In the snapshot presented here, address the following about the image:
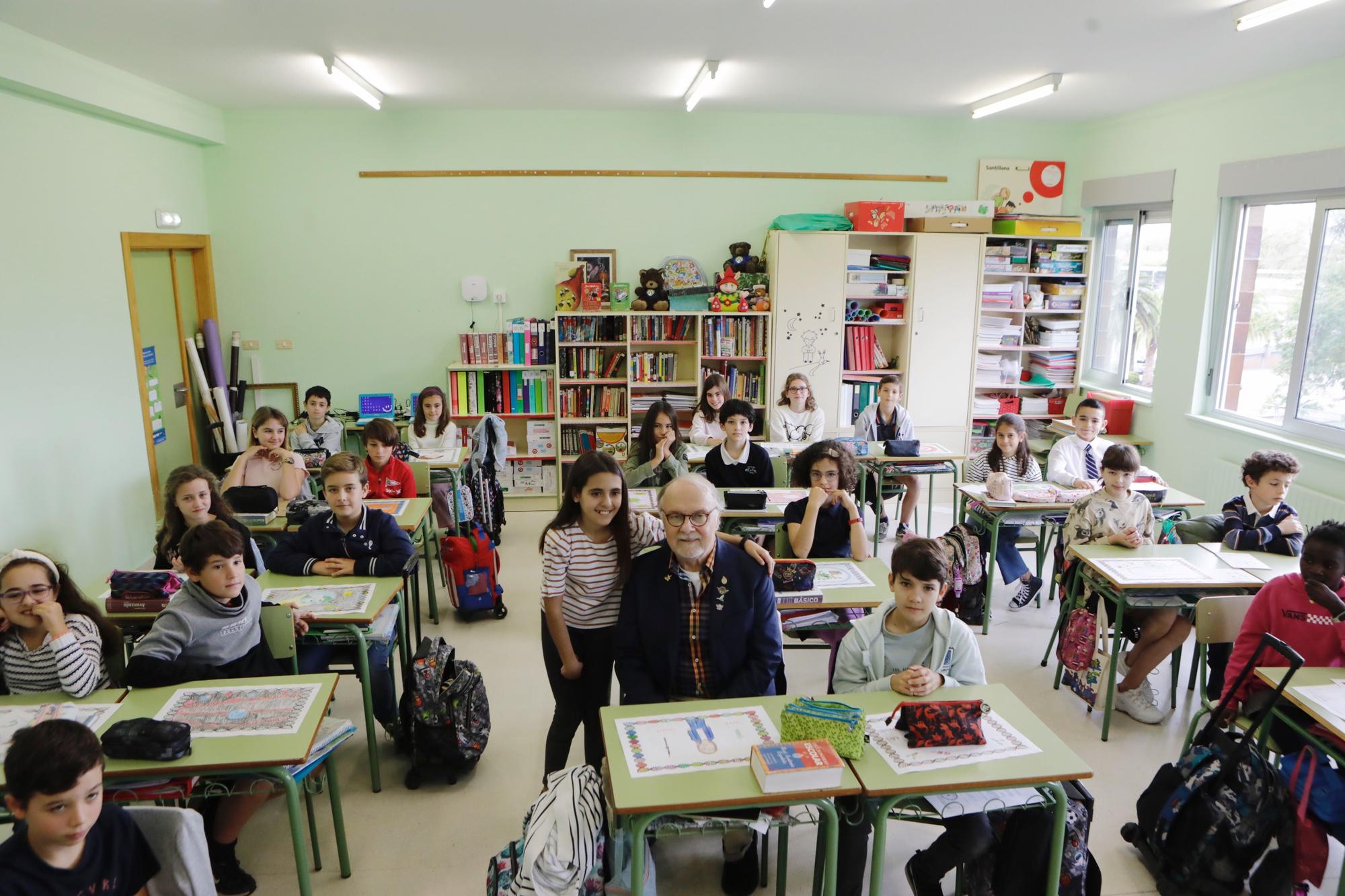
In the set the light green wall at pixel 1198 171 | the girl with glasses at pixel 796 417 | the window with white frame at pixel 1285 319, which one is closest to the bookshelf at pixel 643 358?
the girl with glasses at pixel 796 417

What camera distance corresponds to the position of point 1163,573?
12.0 feet

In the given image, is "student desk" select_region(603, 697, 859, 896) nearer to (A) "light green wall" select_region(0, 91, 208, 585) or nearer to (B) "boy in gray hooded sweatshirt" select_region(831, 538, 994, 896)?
(B) "boy in gray hooded sweatshirt" select_region(831, 538, 994, 896)

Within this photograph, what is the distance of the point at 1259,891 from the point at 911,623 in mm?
1353

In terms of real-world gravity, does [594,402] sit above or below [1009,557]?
above

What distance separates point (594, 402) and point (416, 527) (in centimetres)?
320

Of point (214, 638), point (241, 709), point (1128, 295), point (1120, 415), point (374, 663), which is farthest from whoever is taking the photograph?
point (1128, 295)

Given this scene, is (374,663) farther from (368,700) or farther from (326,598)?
(326,598)

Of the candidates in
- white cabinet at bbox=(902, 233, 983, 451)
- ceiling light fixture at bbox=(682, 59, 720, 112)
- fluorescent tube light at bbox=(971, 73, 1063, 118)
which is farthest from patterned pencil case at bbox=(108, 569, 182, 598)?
white cabinet at bbox=(902, 233, 983, 451)

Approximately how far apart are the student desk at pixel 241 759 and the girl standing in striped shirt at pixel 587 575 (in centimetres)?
72

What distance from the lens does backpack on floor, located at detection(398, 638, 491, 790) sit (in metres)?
3.26

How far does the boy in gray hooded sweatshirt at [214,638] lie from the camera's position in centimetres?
262

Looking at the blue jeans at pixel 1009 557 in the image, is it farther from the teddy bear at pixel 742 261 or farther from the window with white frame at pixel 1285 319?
the teddy bear at pixel 742 261

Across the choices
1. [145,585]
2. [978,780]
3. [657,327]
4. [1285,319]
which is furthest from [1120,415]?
[145,585]

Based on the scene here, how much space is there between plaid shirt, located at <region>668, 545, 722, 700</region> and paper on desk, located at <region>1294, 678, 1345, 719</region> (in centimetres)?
178
